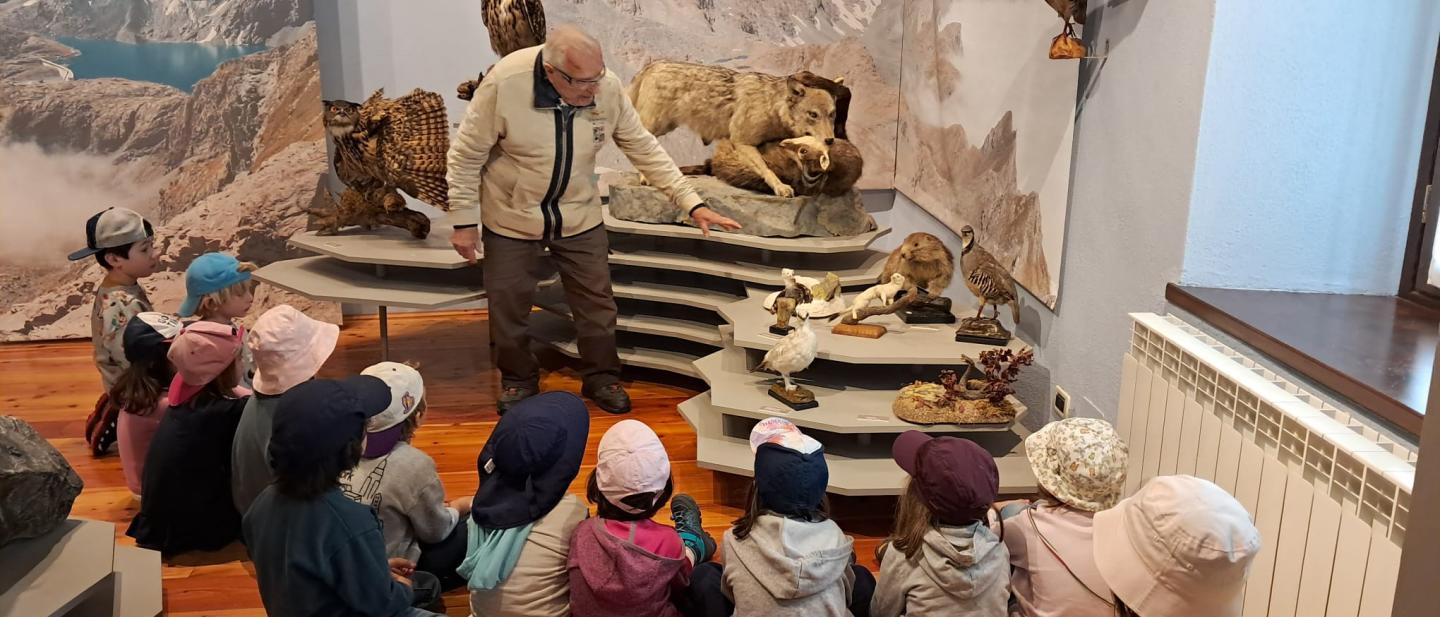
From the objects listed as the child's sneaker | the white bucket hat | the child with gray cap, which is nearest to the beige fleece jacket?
the child with gray cap

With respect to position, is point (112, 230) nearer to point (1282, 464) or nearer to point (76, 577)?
point (76, 577)

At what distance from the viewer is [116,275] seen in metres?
3.55

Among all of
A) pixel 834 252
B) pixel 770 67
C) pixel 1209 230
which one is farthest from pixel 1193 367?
pixel 770 67

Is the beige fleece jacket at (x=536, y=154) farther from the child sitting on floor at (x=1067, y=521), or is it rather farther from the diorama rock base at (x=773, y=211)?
the child sitting on floor at (x=1067, y=521)

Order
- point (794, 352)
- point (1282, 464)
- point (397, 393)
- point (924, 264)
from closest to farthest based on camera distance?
point (1282, 464), point (397, 393), point (794, 352), point (924, 264)

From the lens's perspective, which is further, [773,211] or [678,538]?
[773,211]

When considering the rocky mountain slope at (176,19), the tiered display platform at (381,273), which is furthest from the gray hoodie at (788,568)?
the rocky mountain slope at (176,19)

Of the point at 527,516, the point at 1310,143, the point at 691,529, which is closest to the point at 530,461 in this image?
the point at 527,516

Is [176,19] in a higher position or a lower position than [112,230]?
higher

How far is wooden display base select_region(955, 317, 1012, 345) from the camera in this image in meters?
3.58

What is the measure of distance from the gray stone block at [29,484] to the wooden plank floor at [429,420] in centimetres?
59

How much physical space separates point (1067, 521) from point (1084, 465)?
13 cm

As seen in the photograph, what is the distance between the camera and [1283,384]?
2.27 meters

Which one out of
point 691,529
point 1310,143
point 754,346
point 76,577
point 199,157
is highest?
point 1310,143
